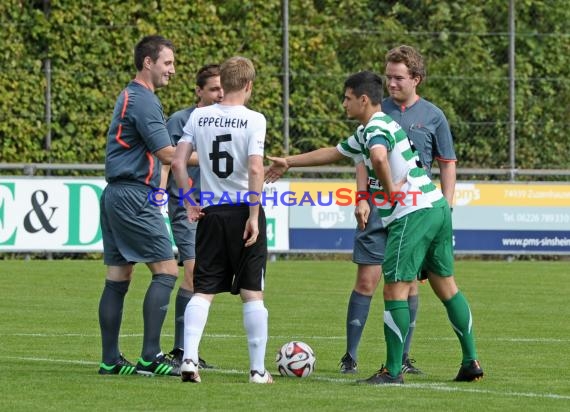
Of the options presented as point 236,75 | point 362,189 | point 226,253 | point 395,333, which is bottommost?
point 395,333

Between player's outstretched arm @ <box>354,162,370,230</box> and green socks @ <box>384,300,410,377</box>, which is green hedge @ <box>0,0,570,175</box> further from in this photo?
green socks @ <box>384,300,410,377</box>

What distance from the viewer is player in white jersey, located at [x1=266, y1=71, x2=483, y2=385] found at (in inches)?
343

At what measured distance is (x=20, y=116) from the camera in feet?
74.8

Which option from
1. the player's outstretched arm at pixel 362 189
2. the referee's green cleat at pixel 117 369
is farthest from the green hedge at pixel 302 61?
the player's outstretched arm at pixel 362 189

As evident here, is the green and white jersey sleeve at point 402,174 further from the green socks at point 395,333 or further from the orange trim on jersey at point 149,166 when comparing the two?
the orange trim on jersey at point 149,166

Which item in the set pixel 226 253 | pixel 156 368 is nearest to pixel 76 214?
pixel 156 368

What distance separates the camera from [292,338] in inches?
461

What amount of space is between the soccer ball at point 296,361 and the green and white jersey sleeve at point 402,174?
102 cm

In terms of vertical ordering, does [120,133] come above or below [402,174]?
above

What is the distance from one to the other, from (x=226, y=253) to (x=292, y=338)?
305cm

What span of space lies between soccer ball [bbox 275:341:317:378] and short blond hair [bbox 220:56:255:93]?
1762mm

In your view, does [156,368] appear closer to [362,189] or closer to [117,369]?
[117,369]

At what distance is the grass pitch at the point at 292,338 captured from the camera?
7918 millimetres

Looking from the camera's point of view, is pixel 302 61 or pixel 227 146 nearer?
pixel 227 146
